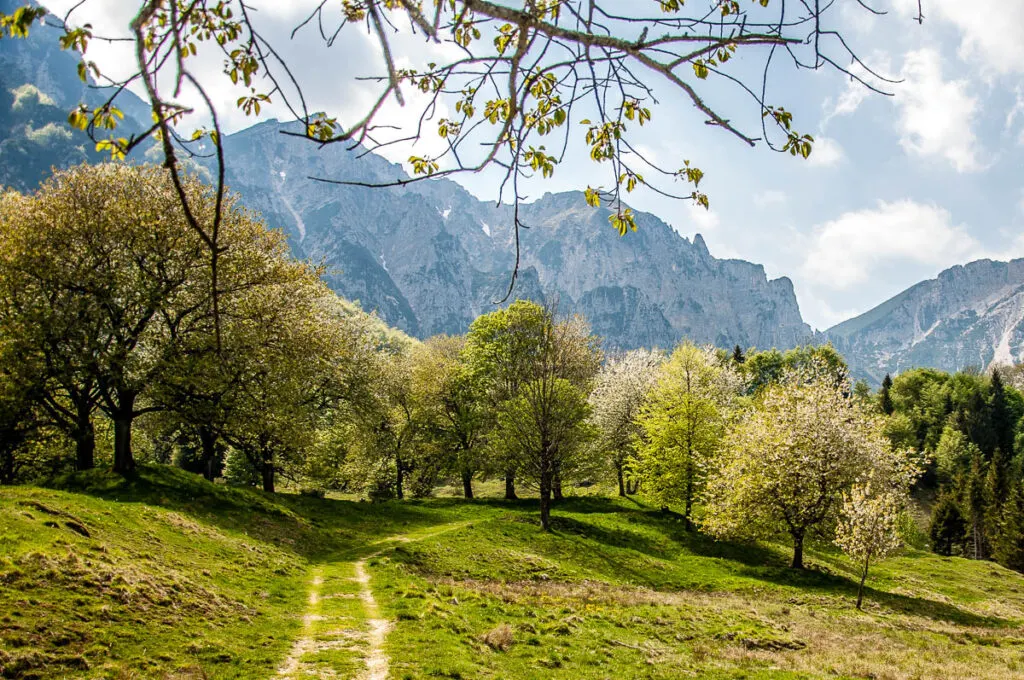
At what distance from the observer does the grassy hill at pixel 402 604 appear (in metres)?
9.90

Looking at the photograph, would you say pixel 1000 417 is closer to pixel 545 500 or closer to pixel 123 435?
pixel 545 500

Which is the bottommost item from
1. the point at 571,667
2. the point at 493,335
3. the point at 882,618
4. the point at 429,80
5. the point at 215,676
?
the point at 882,618

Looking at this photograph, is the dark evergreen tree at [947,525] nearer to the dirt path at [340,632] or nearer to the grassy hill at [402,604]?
the grassy hill at [402,604]

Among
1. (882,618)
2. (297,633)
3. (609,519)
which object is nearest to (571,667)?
(297,633)

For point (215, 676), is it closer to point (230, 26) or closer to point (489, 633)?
point (489, 633)

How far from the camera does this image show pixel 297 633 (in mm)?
11844

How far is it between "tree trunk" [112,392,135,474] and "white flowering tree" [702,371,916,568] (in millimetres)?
26778

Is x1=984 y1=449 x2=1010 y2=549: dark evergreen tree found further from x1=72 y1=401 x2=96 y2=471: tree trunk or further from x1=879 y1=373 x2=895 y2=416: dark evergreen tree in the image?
x1=72 y1=401 x2=96 y2=471: tree trunk

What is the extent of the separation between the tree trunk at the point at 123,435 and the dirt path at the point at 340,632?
363 inches

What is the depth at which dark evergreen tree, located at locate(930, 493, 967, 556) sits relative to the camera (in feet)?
195

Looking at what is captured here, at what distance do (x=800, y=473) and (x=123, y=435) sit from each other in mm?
30097

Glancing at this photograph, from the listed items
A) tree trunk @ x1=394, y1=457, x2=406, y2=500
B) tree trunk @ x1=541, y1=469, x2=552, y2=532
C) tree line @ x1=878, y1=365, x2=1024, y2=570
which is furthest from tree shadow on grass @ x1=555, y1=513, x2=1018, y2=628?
tree line @ x1=878, y1=365, x2=1024, y2=570

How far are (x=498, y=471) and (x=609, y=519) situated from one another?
349 inches

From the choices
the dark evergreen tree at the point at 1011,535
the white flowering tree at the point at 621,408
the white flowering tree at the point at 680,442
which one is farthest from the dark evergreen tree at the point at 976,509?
the white flowering tree at the point at 680,442
